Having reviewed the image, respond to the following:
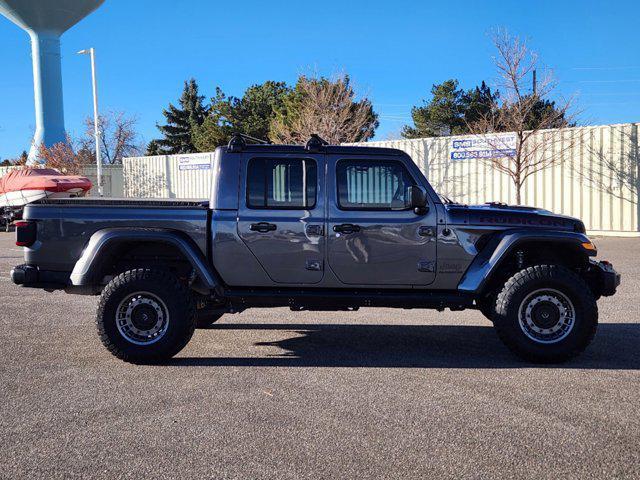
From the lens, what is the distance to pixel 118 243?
5.88 meters

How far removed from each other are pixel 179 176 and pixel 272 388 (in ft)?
87.8

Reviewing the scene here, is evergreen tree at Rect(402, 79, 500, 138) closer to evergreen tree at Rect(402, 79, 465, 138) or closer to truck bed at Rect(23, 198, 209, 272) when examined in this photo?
evergreen tree at Rect(402, 79, 465, 138)

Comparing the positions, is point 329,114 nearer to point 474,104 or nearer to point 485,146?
point 485,146

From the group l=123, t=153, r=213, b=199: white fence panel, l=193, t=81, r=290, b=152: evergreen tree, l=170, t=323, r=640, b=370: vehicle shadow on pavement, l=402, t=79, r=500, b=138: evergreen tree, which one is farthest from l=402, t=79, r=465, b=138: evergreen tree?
l=170, t=323, r=640, b=370: vehicle shadow on pavement

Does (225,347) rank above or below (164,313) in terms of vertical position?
below

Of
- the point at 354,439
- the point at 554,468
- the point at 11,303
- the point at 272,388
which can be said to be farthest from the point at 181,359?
the point at 11,303

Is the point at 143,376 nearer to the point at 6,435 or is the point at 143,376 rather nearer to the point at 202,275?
the point at 202,275

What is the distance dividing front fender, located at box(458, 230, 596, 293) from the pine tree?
63775 mm

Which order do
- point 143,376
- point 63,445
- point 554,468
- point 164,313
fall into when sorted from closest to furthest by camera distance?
point 554,468 → point 63,445 → point 143,376 → point 164,313

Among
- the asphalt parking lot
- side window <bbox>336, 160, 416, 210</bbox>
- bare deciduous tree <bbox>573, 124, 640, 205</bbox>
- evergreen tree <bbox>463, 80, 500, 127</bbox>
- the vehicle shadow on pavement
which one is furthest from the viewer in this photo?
evergreen tree <bbox>463, 80, 500, 127</bbox>

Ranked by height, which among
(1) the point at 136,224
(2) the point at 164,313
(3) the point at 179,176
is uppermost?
(3) the point at 179,176

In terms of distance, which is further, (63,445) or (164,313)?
(164,313)

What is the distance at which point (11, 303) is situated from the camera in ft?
30.9

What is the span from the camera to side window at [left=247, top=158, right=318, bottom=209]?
19.7 ft
